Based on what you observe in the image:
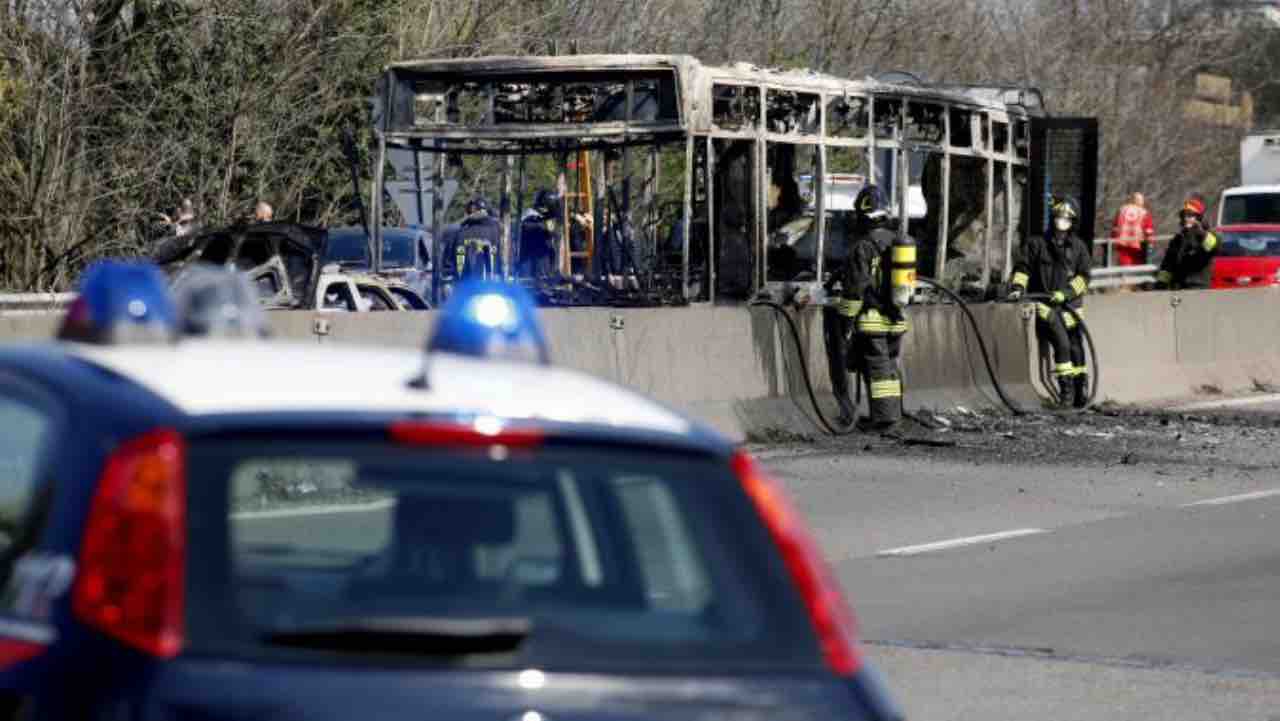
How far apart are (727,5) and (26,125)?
666 inches

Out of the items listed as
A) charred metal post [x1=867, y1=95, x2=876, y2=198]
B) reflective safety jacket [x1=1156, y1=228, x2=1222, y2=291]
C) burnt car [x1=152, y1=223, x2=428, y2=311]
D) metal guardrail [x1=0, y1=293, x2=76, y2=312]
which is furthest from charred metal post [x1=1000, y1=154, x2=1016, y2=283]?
metal guardrail [x1=0, y1=293, x2=76, y2=312]

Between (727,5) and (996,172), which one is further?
(727,5)

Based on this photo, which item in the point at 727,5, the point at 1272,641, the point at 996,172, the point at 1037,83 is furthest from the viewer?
the point at 1037,83

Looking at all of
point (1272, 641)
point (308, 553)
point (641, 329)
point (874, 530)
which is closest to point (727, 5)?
point (641, 329)

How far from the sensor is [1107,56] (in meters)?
54.5

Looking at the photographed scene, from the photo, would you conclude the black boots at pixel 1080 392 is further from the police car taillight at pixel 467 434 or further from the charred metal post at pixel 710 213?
the police car taillight at pixel 467 434

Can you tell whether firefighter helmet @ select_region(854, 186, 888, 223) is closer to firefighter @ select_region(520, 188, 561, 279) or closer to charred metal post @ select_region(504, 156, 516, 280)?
firefighter @ select_region(520, 188, 561, 279)

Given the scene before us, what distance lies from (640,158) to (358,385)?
18.1m

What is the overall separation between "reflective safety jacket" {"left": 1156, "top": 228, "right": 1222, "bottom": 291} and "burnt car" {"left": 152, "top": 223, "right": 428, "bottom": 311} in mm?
12612

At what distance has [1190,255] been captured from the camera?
29.9 meters

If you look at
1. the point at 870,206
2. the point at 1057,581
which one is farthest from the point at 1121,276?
the point at 1057,581

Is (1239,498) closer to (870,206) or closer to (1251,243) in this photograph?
(870,206)

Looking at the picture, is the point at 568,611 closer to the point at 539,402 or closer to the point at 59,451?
the point at 539,402

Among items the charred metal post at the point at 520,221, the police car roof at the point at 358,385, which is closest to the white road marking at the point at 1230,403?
the charred metal post at the point at 520,221
